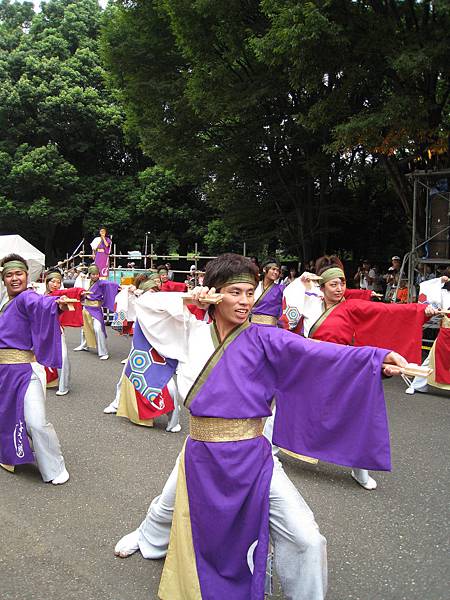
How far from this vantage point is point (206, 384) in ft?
7.88

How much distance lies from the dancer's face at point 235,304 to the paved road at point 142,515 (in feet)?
4.81

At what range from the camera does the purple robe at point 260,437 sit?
230 cm

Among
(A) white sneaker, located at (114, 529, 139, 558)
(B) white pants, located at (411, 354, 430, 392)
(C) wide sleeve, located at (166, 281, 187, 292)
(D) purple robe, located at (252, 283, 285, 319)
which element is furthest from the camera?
(C) wide sleeve, located at (166, 281, 187, 292)

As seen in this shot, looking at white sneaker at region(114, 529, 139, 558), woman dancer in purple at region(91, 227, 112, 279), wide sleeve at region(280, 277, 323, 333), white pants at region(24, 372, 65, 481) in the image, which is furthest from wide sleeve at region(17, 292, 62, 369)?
woman dancer in purple at region(91, 227, 112, 279)

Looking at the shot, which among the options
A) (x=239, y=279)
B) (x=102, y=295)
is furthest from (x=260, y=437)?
(x=102, y=295)

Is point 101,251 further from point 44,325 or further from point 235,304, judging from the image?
point 235,304

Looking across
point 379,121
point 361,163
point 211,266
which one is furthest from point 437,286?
point 361,163

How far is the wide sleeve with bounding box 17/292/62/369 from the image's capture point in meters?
3.99

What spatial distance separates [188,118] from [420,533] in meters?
11.4

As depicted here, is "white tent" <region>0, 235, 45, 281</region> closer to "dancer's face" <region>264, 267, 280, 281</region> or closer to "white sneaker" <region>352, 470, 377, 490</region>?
"dancer's face" <region>264, 267, 280, 281</region>

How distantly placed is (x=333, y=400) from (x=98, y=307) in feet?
26.1

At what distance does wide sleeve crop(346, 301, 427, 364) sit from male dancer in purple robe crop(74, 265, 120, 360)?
236 inches

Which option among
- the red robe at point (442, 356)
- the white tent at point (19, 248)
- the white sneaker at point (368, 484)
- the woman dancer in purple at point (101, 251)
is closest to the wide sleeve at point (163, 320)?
the white sneaker at point (368, 484)

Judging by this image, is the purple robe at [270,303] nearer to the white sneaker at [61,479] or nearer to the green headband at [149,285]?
the green headband at [149,285]
